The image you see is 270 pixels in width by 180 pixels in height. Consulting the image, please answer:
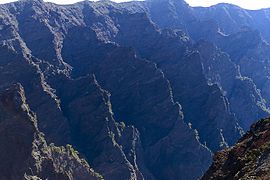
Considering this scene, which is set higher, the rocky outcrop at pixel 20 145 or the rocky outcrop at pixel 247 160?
the rocky outcrop at pixel 247 160

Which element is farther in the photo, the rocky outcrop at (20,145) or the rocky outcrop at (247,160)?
the rocky outcrop at (20,145)

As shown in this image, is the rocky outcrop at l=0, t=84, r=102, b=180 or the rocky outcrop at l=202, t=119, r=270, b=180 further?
the rocky outcrop at l=0, t=84, r=102, b=180

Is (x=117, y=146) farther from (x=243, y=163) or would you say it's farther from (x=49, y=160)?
(x=243, y=163)

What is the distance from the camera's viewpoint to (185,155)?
188 meters

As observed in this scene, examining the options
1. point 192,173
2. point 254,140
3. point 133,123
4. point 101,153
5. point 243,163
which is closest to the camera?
point 243,163

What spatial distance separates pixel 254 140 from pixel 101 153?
405 ft

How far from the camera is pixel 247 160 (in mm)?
38344

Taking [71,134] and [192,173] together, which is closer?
[71,134]

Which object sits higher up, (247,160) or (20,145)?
(247,160)

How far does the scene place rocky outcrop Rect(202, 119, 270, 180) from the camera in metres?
33.5

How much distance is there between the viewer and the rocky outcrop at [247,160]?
33.5m

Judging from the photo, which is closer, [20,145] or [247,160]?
[247,160]

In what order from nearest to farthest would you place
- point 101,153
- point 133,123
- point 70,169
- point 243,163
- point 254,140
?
point 243,163 → point 254,140 → point 70,169 → point 101,153 → point 133,123

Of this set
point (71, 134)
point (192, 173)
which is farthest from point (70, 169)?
Answer: point (192, 173)
